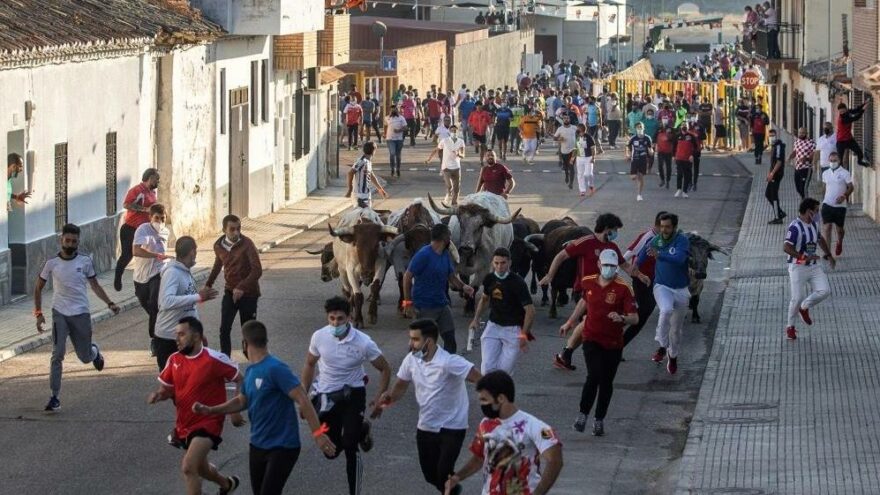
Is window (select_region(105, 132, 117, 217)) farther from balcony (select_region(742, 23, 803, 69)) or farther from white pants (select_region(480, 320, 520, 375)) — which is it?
balcony (select_region(742, 23, 803, 69))

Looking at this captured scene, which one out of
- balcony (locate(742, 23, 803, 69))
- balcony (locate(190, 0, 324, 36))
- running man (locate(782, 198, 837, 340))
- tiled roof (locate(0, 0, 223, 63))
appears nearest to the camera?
running man (locate(782, 198, 837, 340))

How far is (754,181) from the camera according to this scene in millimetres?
43188

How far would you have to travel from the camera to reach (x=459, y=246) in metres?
22.5

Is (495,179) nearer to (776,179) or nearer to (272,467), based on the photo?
(776,179)

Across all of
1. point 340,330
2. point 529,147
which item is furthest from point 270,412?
point 529,147

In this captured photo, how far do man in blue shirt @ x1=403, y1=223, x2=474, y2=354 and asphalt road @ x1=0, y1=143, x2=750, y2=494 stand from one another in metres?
0.78

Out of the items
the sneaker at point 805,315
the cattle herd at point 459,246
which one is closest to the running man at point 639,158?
the cattle herd at point 459,246

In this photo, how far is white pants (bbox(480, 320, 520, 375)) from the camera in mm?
16125

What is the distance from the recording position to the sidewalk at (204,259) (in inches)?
822

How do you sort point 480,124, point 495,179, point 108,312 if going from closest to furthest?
point 108,312, point 495,179, point 480,124

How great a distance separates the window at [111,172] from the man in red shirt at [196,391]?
16550 millimetres

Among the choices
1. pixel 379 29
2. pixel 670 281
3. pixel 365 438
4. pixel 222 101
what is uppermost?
pixel 379 29

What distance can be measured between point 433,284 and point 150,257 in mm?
3216

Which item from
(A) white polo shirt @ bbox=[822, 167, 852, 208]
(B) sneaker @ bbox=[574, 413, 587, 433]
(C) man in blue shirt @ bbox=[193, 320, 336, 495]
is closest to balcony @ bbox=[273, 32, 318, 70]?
(A) white polo shirt @ bbox=[822, 167, 852, 208]
